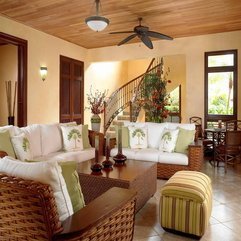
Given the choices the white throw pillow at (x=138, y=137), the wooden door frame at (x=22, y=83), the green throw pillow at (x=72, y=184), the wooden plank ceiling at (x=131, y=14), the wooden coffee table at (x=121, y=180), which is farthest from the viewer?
the wooden door frame at (x=22, y=83)

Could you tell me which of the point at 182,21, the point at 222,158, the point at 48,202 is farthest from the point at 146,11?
the point at 48,202

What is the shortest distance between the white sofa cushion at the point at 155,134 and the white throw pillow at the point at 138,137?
0.14m

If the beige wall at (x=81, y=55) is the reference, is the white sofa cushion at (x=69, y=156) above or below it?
below

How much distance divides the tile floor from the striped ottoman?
0.38 ft

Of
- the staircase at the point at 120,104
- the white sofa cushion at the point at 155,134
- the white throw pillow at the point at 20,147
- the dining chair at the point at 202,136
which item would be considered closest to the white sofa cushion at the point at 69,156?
the white throw pillow at the point at 20,147

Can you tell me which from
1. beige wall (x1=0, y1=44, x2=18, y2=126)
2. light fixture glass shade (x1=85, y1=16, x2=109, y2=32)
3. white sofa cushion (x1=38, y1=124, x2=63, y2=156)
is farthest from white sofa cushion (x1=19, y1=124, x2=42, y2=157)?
beige wall (x1=0, y1=44, x2=18, y2=126)

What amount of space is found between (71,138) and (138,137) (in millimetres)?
1262

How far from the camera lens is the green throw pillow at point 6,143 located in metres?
Result: 3.28

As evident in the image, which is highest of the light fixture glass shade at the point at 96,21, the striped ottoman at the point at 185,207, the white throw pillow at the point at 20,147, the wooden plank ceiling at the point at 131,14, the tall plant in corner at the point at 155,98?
the wooden plank ceiling at the point at 131,14

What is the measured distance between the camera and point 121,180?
270 cm

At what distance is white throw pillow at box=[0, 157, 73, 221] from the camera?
1.28m

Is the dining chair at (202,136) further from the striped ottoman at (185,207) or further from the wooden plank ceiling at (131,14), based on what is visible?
the striped ottoman at (185,207)

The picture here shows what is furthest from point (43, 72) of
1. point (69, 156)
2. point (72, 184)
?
point (72, 184)

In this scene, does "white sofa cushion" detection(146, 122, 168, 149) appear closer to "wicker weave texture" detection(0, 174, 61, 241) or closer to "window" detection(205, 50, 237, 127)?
"window" detection(205, 50, 237, 127)
